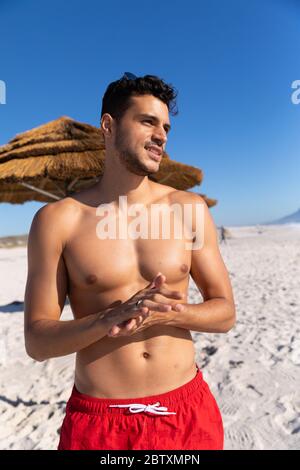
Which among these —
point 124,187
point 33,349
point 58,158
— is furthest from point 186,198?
point 58,158

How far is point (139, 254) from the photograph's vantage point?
1.41 meters

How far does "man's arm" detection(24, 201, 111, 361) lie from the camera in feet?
3.81

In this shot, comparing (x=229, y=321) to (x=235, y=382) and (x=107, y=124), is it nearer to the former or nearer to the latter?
(x=107, y=124)

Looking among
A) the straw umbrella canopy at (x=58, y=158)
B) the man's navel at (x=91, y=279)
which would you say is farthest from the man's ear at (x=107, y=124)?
the straw umbrella canopy at (x=58, y=158)

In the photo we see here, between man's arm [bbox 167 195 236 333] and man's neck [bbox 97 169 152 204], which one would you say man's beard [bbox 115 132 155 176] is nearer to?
man's neck [bbox 97 169 152 204]

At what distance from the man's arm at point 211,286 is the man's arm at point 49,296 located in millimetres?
378

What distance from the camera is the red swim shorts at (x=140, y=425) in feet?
4.20

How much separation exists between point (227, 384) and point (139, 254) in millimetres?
2263

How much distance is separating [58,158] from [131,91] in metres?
4.60

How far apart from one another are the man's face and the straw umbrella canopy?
4247 millimetres

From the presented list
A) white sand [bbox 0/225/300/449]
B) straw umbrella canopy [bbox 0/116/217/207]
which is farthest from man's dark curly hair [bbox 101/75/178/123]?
straw umbrella canopy [bbox 0/116/217/207]

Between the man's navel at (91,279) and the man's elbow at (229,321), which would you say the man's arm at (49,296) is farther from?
the man's elbow at (229,321)

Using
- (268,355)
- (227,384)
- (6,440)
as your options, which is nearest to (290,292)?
(268,355)

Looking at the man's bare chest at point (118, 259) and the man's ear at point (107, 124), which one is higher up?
the man's ear at point (107, 124)
